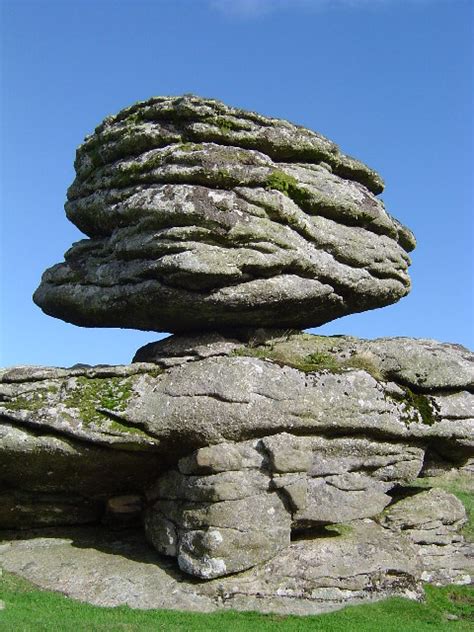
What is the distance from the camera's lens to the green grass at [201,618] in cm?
1444

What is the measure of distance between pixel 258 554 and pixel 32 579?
5.45 meters

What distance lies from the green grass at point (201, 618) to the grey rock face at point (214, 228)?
7.44 metres

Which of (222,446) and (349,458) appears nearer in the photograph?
(222,446)

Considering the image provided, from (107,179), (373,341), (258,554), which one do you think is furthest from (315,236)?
(258,554)

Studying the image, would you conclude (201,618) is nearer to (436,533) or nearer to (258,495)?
(258,495)

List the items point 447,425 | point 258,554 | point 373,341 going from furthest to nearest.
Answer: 1. point 373,341
2. point 447,425
3. point 258,554

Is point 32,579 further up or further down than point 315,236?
further down

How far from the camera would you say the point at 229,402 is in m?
17.8

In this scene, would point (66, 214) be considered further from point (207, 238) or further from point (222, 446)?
point (222, 446)

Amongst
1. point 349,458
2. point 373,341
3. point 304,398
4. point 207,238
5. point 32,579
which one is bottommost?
point 32,579

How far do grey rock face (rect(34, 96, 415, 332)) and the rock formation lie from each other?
6 centimetres

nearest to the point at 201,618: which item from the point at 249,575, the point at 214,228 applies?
the point at 249,575

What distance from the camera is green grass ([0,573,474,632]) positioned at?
47.4ft

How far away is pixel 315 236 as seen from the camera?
66.1 ft
